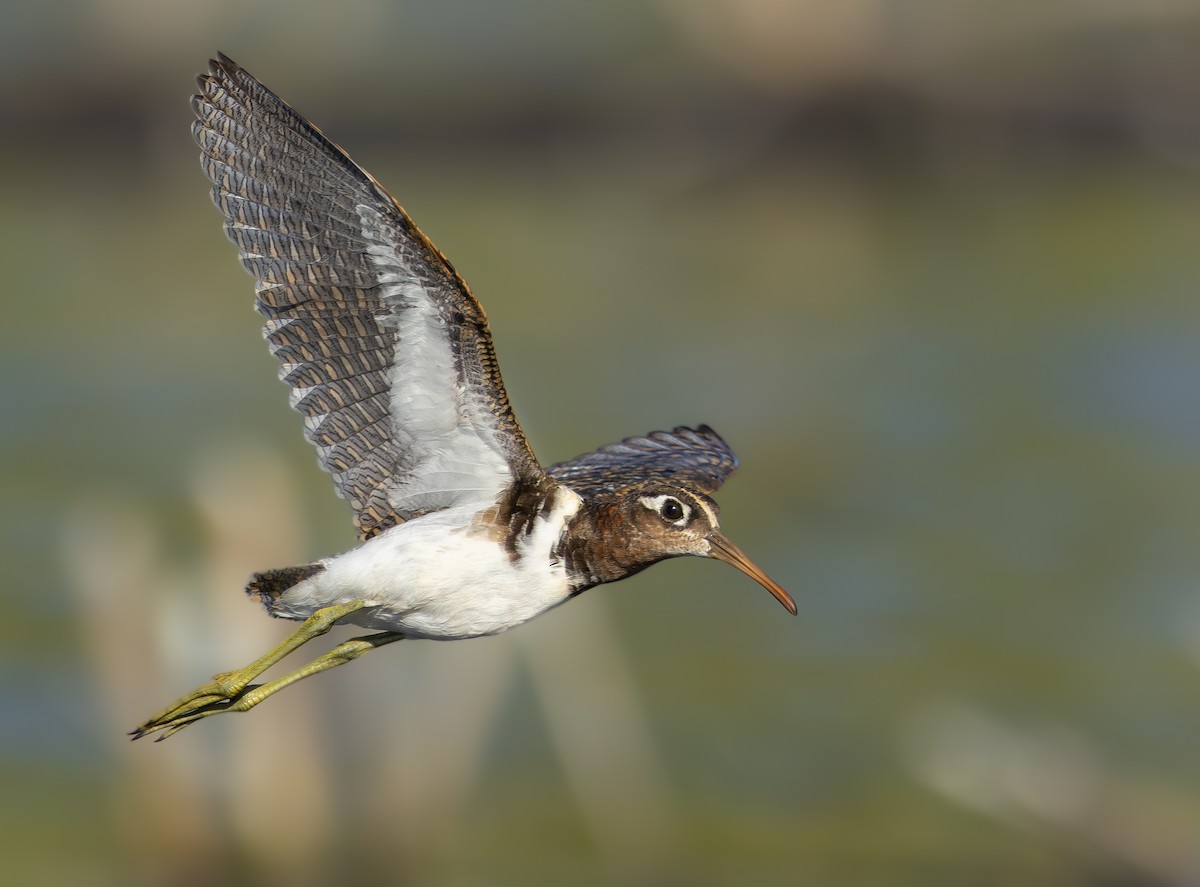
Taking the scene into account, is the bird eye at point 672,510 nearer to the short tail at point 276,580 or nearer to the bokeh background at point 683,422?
the short tail at point 276,580

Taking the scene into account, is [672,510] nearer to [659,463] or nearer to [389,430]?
[389,430]

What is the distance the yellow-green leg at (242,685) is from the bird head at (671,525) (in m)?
1.36

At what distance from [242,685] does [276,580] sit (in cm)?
60

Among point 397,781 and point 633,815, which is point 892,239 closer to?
point 633,815

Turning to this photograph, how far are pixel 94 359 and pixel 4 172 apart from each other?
10.2 metres

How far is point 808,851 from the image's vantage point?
77.8 feet

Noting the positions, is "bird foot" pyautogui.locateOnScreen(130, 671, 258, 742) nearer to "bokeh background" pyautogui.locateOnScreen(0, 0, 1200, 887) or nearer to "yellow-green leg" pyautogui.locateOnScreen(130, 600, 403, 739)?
"yellow-green leg" pyautogui.locateOnScreen(130, 600, 403, 739)

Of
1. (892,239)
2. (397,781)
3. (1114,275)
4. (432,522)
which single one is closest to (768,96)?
(892,239)

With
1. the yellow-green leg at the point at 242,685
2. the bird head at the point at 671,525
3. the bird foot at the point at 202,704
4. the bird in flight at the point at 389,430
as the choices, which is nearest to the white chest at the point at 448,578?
the bird in flight at the point at 389,430

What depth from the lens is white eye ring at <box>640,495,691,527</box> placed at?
10.4 m

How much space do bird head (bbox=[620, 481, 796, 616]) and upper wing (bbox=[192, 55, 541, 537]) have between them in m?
0.60

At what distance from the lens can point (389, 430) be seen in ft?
33.5

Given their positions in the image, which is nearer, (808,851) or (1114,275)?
(808,851)

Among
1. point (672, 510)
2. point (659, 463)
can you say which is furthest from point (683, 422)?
point (672, 510)
